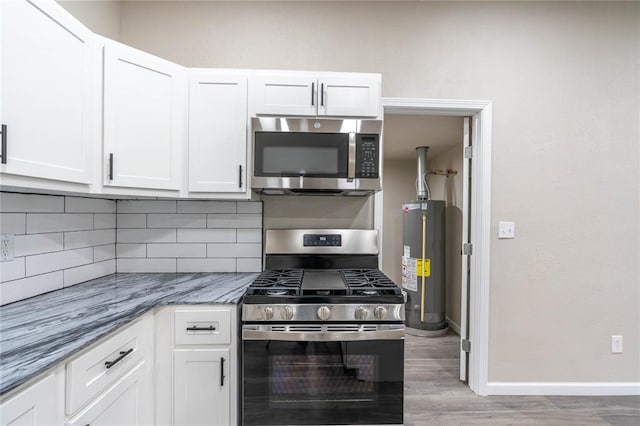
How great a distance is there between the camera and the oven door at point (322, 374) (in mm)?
1484

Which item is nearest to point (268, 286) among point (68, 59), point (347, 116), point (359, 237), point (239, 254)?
point (239, 254)

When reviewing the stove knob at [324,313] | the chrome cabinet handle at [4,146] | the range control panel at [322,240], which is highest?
the chrome cabinet handle at [4,146]

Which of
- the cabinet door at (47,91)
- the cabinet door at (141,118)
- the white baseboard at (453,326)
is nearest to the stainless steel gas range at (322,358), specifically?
the cabinet door at (141,118)

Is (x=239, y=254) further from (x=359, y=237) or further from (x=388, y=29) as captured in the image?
(x=388, y=29)

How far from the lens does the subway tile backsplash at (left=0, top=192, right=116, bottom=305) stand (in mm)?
1396

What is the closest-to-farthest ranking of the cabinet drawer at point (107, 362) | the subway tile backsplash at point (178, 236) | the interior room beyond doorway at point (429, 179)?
the cabinet drawer at point (107, 362), the subway tile backsplash at point (178, 236), the interior room beyond doorway at point (429, 179)

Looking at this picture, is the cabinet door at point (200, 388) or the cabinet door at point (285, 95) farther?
the cabinet door at point (285, 95)

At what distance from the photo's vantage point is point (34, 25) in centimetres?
116

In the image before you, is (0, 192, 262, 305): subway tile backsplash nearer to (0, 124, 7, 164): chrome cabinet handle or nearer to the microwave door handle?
the microwave door handle

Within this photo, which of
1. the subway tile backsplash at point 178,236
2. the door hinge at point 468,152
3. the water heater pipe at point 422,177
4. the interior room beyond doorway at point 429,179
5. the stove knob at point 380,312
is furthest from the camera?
the water heater pipe at point 422,177

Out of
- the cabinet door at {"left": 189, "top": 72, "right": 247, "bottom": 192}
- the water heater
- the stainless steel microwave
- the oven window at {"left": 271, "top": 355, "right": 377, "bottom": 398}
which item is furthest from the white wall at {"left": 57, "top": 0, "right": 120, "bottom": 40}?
the water heater

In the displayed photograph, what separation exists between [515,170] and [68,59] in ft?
8.59

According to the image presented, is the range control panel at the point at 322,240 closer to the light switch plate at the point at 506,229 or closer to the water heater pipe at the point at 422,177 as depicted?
the light switch plate at the point at 506,229

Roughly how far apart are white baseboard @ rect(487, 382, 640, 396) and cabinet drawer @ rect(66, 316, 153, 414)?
222 centimetres
